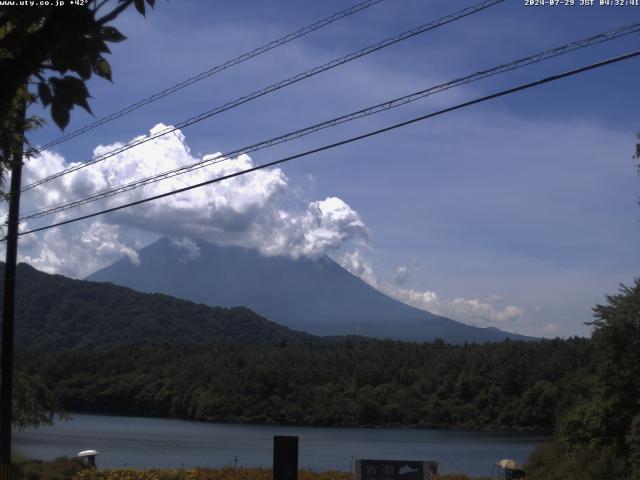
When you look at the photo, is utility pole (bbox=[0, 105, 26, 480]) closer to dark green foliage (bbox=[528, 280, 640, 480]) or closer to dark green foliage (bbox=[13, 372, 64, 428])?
dark green foliage (bbox=[13, 372, 64, 428])

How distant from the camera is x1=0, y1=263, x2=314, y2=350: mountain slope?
130 meters

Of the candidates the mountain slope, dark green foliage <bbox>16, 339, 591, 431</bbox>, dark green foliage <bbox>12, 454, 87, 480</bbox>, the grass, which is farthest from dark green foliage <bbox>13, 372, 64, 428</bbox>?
the mountain slope

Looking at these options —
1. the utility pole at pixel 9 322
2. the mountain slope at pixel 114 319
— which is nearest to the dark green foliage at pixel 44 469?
the utility pole at pixel 9 322

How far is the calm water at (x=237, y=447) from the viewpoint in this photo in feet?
107

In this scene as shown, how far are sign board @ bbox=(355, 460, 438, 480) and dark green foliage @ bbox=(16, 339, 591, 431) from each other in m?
54.3

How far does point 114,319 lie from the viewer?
152 metres

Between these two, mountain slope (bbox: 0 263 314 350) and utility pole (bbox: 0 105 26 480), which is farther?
mountain slope (bbox: 0 263 314 350)

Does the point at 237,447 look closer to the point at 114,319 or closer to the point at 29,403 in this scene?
the point at 29,403

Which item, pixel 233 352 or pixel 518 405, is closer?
Result: pixel 518 405

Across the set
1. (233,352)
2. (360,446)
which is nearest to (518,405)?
(360,446)

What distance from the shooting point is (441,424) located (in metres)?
71.2

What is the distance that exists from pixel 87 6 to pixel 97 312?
153 m

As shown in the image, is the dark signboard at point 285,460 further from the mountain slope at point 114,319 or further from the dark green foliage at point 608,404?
the mountain slope at point 114,319

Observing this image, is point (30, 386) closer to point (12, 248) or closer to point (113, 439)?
point (12, 248)
